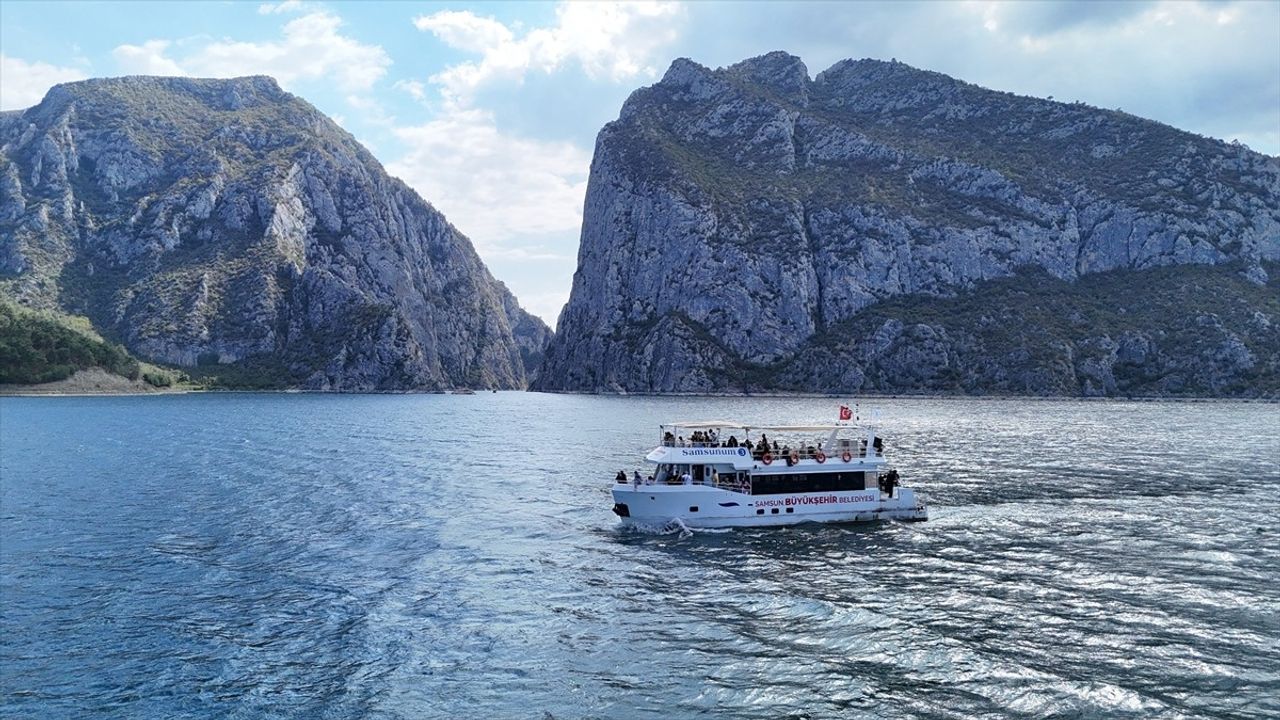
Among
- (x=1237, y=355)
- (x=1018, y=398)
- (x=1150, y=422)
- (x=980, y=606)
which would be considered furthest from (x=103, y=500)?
(x=1237, y=355)

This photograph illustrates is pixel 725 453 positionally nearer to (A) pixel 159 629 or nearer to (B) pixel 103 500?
(A) pixel 159 629

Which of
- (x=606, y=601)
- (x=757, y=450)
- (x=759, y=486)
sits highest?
(x=757, y=450)

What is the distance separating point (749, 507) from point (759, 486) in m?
1.60

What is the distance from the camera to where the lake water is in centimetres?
2195

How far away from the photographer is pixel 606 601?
102 feet

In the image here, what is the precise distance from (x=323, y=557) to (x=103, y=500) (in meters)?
27.5

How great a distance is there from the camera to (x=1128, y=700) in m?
21.3

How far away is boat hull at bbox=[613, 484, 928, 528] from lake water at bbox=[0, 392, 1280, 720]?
1.53m

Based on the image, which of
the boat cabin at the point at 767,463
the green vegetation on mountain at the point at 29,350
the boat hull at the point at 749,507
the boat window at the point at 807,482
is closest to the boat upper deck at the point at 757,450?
the boat cabin at the point at 767,463

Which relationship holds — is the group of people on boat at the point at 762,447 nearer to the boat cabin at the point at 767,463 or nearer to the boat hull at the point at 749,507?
the boat cabin at the point at 767,463

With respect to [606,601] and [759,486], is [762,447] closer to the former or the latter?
[759,486]

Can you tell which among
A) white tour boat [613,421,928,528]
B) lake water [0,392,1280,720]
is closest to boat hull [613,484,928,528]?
white tour boat [613,421,928,528]

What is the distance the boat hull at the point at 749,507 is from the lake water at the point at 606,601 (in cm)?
153

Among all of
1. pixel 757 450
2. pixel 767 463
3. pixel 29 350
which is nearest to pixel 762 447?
pixel 757 450
